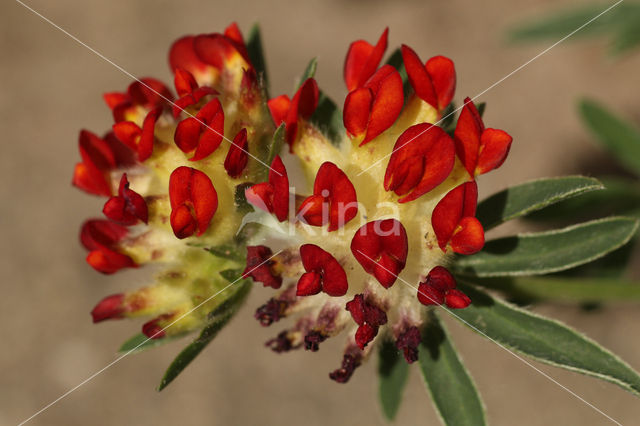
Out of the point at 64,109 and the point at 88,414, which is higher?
the point at 64,109

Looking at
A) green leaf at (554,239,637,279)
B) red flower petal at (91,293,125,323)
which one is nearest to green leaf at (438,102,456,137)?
red flower petal at (91,293,125,323)

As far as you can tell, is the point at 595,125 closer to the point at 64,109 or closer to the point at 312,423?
the point at 312,423

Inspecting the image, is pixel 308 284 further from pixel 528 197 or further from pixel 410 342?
pixel 528 197

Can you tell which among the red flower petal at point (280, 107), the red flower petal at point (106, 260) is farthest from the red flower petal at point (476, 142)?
the red flower petal at point (106, 260)

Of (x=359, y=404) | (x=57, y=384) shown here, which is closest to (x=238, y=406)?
(x=359, y=404)

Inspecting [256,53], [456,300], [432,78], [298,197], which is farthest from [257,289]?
[456,300]

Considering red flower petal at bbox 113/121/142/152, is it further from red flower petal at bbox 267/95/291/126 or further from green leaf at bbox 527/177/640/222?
green leaf at bbox 527/177/640/222
